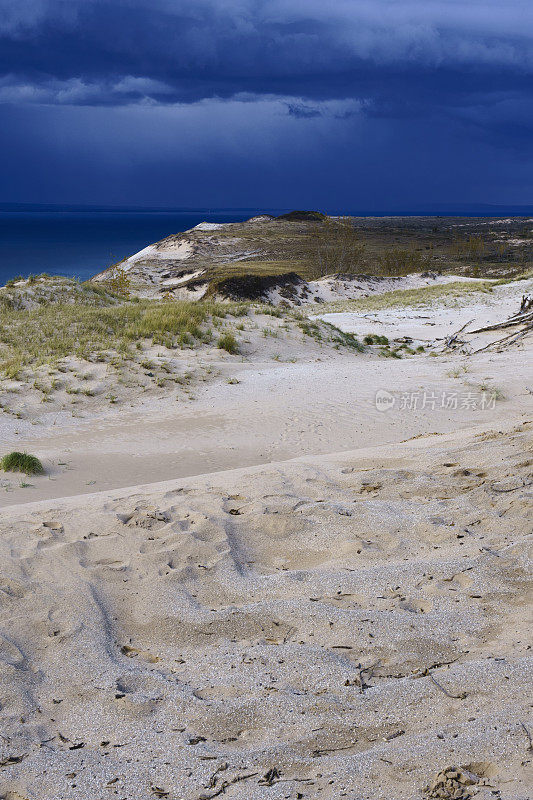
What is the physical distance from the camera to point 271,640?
3.34 m

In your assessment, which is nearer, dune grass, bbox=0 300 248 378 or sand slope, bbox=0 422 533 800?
sand slope, bbox=0 422 533 800

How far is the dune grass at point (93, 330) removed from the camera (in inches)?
497

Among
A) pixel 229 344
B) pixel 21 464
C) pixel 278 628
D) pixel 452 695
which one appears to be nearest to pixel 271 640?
pixel 278 628

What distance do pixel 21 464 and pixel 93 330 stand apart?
8131 millimetres

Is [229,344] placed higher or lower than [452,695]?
higher

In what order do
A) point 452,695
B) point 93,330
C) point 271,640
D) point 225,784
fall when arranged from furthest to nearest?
point 93,330 → point 271,640 → point 452,695 → point 225,784

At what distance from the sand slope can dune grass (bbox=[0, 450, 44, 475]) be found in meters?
1.80

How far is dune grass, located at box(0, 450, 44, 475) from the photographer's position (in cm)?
706

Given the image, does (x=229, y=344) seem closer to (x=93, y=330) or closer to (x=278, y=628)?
(x=93, y=330)

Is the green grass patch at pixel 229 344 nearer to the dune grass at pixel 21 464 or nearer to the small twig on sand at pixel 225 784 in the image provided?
the dune grass at pixel 21 464

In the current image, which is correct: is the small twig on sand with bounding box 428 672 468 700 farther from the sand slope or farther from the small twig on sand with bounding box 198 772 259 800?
the small twig on sand with bounding box 198 772 259 800

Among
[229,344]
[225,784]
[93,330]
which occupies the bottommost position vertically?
[225,784]

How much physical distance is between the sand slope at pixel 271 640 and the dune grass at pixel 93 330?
775cm

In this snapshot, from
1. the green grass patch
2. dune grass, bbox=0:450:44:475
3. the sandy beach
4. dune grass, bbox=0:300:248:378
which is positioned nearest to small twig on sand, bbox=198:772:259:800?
the sandy beach
